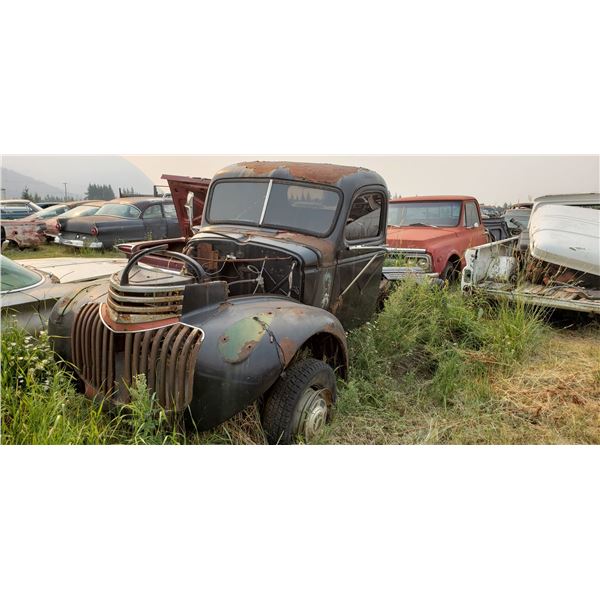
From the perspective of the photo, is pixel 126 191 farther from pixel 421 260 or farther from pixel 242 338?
pixel 421 260

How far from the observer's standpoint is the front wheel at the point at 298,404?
7.30 ft

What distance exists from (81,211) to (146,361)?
297 centimetres

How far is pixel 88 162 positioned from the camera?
256 cm

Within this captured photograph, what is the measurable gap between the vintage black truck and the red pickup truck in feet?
4.57

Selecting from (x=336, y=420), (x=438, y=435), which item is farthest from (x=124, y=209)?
(x=438, y=435)

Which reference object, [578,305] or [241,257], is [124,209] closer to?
[241,257]

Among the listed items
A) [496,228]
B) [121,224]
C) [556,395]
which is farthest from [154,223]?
[496,228]

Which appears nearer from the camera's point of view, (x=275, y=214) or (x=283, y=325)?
(x=283, y=325)

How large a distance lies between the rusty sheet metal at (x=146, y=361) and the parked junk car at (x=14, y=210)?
1.06 metres

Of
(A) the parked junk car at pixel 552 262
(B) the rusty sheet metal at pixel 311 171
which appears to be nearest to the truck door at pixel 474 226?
(A) the parked junk car at pixel 552 262

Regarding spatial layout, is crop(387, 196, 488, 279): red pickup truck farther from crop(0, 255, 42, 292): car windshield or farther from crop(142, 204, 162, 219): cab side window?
crop(0, 255, 42, 292): car windshield

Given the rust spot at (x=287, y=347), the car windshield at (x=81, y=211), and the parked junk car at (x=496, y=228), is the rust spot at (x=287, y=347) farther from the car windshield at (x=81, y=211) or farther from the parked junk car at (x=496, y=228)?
the parked junk car at (x=496, y=228)

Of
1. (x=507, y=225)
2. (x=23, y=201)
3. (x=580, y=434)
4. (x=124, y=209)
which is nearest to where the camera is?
(x=580, y=434)

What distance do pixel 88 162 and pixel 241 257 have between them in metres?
0.99
